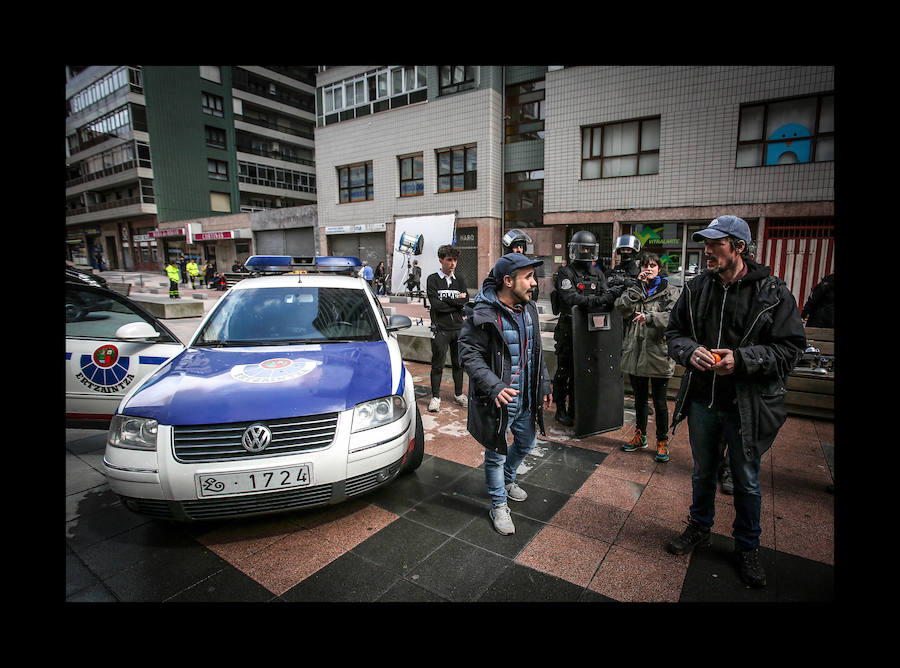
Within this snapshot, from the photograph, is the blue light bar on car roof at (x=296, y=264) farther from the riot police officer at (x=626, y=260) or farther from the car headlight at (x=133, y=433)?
the riot police officer at (x=626, y=260)

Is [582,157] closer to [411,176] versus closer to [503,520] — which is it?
[411,176]

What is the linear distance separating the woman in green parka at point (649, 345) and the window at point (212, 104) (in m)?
42.6

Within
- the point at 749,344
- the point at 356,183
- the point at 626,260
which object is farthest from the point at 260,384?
the point at 356,183

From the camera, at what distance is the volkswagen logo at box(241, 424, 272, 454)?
8.50 ft

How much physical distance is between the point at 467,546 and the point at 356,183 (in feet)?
74.9

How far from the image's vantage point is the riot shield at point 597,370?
4.11m

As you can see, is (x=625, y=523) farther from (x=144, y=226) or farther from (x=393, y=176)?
(x=144, y=226)

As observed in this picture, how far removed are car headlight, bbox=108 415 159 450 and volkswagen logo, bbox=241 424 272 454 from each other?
0.54 metres

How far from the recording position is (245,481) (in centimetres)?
253

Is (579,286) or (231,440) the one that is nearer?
(231,440)

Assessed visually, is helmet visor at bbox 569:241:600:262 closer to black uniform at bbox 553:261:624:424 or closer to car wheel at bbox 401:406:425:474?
black uniform at bbox 553:261:624:424

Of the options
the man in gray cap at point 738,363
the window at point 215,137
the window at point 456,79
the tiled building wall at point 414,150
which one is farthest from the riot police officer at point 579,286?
the window at point 215,137

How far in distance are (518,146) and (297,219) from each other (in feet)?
45.5
